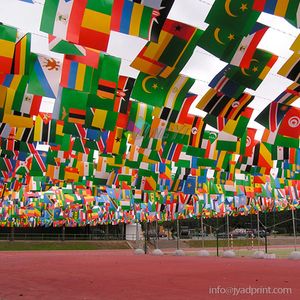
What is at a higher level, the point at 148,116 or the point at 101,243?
the point at 148,116

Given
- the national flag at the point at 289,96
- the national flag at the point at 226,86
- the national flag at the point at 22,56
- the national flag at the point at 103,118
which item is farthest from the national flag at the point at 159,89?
the national flag at the point at 289,96

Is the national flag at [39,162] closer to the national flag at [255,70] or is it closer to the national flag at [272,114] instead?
the national flag at [272,114]

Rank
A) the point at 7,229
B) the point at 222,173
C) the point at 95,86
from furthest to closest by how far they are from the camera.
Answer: the point at 7,229
the point at 222,173
the point at 95,86

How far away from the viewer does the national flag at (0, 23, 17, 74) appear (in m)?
8.23

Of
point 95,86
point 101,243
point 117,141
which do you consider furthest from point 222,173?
point 101,243

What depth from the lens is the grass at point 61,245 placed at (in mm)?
43438

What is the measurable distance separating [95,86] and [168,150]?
5.84 m

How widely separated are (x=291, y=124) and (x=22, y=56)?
7.48 meters

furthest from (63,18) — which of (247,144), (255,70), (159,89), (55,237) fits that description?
(55,237)

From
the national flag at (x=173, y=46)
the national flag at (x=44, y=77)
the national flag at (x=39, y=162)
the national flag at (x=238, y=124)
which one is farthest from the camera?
the national flag at (x=39, y=162)

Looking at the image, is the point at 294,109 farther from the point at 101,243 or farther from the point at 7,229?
the point at 7,229

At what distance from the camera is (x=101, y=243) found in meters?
48.1

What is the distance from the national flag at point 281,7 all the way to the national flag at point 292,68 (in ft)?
5.78

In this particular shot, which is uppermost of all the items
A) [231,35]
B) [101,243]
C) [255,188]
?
[231,35]
